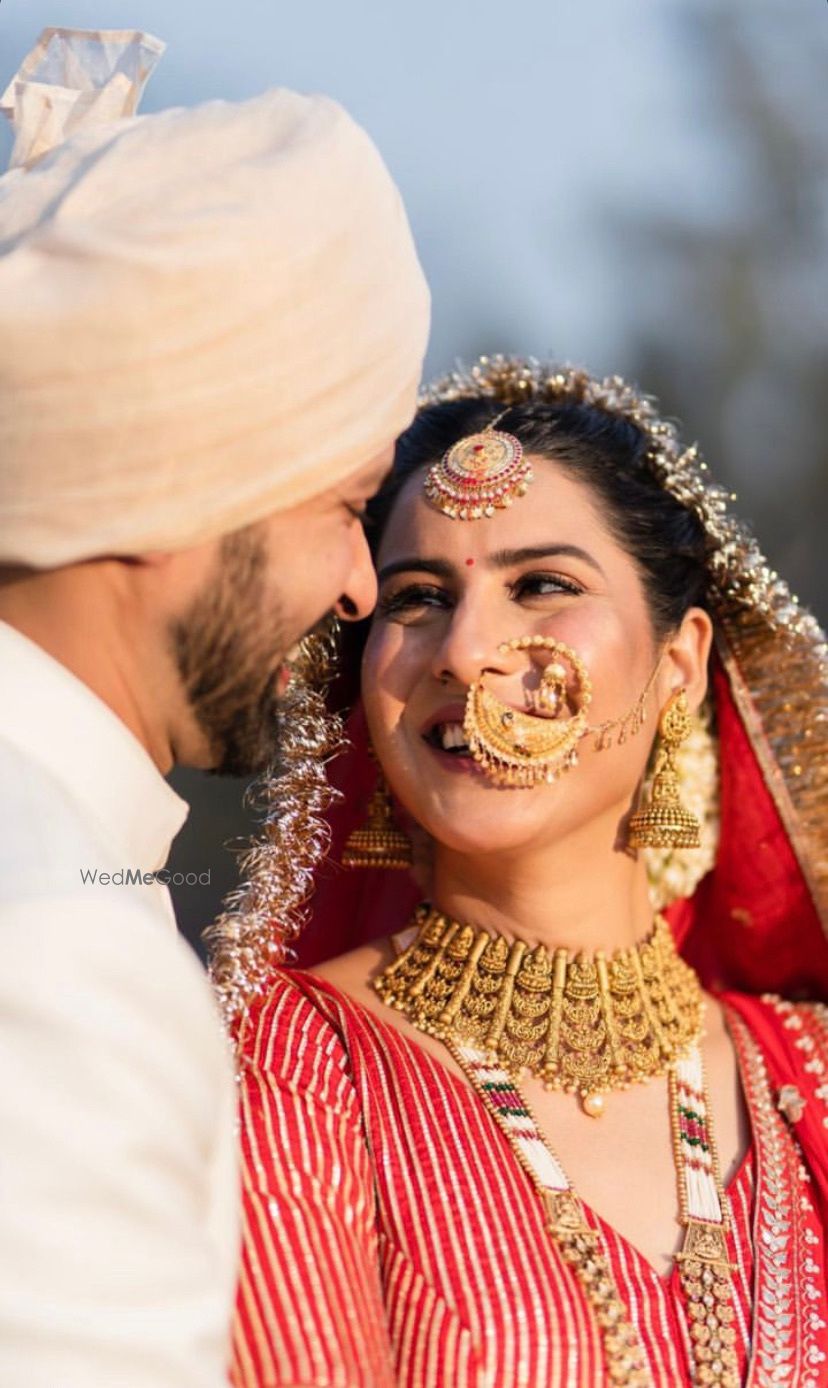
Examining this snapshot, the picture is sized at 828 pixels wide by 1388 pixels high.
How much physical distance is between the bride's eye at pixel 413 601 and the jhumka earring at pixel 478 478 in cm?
11

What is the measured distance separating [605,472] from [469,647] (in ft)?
1.43

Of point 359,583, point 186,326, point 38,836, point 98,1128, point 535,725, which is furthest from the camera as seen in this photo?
point 535,725

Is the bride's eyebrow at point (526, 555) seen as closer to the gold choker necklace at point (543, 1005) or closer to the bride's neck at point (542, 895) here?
the bride's neck at point (542, 895)

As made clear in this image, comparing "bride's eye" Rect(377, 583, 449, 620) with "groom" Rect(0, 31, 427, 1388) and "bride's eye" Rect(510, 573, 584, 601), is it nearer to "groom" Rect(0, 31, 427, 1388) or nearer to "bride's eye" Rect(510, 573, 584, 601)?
"bride's eye" Rect(510, 573, 584, 601)

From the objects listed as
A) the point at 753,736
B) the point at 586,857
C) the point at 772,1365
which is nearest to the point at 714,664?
the point at 753,736

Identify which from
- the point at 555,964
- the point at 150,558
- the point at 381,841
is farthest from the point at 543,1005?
the point at 150,558

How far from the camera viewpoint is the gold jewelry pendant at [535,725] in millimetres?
2240

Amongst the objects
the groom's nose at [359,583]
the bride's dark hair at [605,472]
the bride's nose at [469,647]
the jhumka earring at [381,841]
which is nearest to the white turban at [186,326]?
the groom's nose at [359,583]

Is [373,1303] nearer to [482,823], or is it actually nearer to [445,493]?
[482,823]

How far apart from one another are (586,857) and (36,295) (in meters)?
1.41

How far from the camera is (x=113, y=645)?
1400 millimetres

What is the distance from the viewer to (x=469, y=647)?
2273 mm

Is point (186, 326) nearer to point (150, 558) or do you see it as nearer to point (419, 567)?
point (150, 558)

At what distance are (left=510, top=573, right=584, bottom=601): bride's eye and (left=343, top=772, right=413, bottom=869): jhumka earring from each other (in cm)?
39
